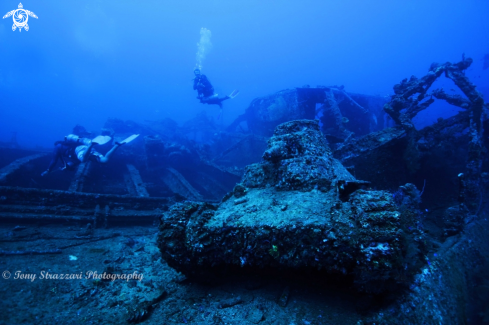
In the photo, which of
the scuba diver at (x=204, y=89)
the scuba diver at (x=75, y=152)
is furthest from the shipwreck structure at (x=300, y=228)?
the scuba diver at (x=204, y=89)

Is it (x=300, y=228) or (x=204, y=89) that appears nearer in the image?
(x=300, y=228)

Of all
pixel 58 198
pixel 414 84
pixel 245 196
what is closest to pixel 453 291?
pixel 245 196

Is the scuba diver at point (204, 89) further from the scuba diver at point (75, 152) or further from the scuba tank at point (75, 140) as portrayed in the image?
the scuba tank at point (75, 140)

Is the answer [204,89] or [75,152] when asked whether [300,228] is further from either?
[204,89]

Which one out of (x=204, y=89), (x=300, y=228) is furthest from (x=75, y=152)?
(x=300, y=228)

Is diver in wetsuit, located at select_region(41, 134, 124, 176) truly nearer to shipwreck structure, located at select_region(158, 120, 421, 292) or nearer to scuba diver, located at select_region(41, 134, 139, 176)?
scuba diver, located at select_region(41, 134, 139, 176)

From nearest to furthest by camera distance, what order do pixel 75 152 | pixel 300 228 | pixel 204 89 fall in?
pixel 300 228, pixel 75 152, pixel 204 89

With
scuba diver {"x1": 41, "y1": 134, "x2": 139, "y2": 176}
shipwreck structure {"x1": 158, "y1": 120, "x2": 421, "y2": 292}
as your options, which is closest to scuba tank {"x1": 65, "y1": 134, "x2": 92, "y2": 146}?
scuba diver {"x1": 41, "y1": 134, "x2": 139, "y2": 176}

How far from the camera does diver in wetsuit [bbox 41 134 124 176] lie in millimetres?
7043

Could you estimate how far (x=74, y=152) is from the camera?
7.47 meters

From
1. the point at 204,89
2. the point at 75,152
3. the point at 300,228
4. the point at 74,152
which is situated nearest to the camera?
the point at 300,228

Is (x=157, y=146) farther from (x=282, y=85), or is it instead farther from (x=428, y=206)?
(x=282, y=85)

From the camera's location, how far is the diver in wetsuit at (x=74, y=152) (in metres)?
7.04

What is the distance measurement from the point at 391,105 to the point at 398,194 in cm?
310
